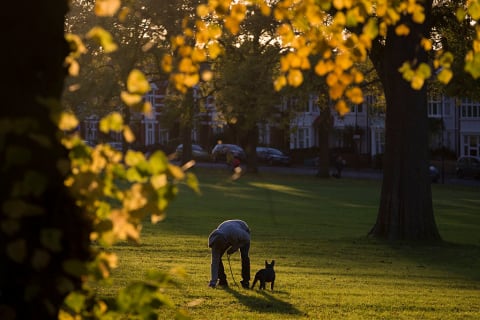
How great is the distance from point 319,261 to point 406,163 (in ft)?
20.5

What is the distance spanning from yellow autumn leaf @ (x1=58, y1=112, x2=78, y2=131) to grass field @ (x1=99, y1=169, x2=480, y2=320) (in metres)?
1.59

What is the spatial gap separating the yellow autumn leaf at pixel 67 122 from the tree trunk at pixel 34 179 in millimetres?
45

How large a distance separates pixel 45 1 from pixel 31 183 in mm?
938

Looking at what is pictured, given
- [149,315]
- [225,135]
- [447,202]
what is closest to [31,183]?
[149,315]

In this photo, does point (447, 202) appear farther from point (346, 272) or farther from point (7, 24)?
point (7, 24)

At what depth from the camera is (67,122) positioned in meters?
5.70

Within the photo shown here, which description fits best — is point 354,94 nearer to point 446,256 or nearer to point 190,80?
point 190,80

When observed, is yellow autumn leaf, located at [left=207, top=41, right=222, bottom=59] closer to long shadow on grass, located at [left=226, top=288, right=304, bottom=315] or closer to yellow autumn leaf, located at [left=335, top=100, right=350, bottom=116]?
yellow autumn leaf, located at [left=335, top=100, right=350, bottom=116]

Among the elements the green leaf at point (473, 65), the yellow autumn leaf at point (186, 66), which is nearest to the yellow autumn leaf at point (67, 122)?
the yellow autumn leaf at point (186, 66)

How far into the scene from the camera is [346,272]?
24109mm

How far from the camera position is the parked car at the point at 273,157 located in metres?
96.4

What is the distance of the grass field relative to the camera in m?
17.0

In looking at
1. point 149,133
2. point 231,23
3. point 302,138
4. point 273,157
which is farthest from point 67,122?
point 149,133

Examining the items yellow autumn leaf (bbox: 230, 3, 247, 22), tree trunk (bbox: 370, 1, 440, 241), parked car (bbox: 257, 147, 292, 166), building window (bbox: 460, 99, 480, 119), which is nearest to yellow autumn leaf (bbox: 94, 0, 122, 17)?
yellow autumn leaf (bbox: 230, 3, 247, 22)
